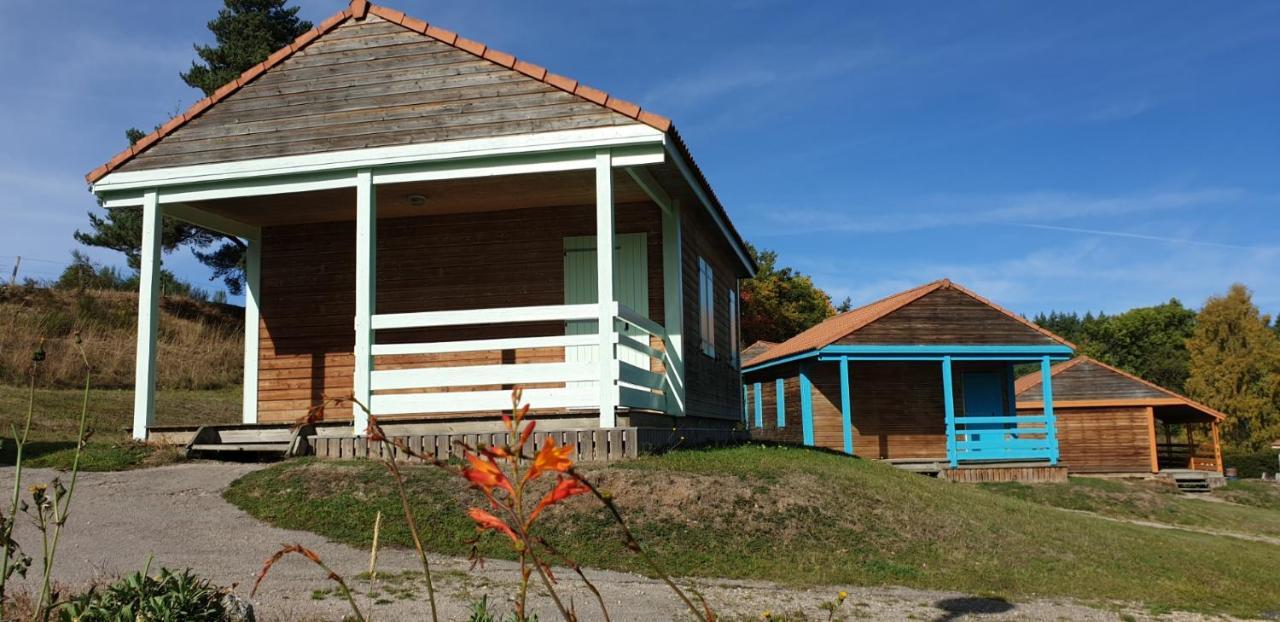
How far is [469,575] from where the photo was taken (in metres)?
6.68

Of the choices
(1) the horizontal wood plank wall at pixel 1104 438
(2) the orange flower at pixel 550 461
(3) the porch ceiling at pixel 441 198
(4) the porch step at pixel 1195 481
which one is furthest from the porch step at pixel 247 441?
(1) the horizontal wood plank wall at pixel 1104 438

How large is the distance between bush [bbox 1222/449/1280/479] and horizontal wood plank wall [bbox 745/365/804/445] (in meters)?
21.7

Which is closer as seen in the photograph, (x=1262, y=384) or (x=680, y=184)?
(x=680, y=184)

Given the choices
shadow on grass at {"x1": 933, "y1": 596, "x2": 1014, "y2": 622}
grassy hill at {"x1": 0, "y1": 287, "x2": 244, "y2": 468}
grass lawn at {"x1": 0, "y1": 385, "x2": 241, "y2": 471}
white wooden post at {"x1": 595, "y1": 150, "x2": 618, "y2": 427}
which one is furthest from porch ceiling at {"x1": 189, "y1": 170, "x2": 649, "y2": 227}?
shadow on grass at {"x1": 933, "y1": 596, "x2": 1014, "y2": 622}

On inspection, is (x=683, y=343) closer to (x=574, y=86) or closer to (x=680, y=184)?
(x=680, y=184)

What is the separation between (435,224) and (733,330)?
7.30m

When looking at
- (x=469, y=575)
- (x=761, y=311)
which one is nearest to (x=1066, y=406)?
(x=761, y=311)

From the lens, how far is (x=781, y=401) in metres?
28.7

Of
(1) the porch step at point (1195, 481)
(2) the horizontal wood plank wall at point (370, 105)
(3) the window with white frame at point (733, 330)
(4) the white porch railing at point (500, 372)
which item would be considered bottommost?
(1) the porch step at point (1195, 481)

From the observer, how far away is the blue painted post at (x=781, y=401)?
28556 millimetres

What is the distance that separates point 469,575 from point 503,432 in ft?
12.3

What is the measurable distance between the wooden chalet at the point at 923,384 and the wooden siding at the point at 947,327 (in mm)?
24

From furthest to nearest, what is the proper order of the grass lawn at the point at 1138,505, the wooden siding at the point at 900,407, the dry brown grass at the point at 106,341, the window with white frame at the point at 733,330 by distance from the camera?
the wooden siding at the point at 900,407
the dry brown grass at the point at 106,341
the window with white frame at the point at 733,330
the grass lawn at the point at 1138,505

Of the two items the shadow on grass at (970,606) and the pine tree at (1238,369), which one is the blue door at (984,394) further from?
the pine tree at (1238,369)
